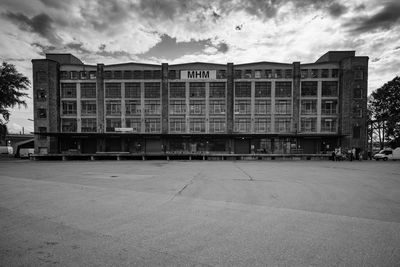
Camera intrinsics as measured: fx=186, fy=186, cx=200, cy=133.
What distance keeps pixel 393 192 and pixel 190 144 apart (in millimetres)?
31376

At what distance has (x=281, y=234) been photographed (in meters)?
4.31

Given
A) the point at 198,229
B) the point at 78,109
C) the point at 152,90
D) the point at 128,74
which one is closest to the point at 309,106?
the point at 152,90

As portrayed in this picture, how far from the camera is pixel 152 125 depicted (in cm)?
3894

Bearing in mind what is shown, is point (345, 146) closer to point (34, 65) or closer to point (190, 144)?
point (190, 144)

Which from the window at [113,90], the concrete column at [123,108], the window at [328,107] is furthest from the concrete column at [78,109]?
the window at [328,107]

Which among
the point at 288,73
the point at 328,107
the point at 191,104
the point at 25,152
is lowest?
the point at 25,152

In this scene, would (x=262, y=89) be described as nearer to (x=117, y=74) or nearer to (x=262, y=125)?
(x=262, y=125)

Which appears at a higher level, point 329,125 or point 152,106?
point 152,106

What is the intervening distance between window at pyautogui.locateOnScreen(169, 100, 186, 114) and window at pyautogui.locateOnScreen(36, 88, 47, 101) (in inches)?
993

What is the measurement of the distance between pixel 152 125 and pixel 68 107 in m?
18.3

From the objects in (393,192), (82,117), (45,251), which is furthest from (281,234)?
(82,117)

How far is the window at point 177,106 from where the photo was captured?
127ft

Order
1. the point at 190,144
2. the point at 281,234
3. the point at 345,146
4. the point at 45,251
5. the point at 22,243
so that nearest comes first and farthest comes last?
1. the point at 45,251
2. the point at 22,243
3. the point at 281,234
4. the point at 345,146
5. the point at 190,144

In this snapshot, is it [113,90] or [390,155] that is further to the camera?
[113,90]
